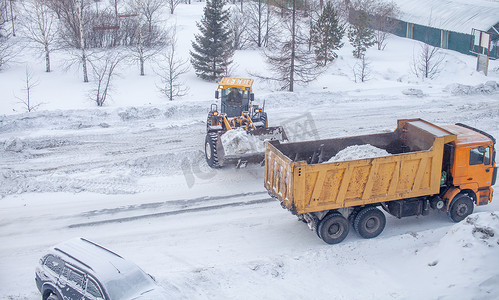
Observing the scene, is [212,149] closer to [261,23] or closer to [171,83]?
[171,83]

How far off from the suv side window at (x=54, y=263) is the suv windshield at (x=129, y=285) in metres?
1.12

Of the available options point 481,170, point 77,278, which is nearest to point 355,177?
point 481,170

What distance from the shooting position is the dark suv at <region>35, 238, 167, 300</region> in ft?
26.5

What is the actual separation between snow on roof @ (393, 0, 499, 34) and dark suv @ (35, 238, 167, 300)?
3650 cm

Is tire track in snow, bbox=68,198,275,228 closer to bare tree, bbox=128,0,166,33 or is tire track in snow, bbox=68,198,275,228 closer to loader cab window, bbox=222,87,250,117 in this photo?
loader cab window, bbox=222,87,250,117

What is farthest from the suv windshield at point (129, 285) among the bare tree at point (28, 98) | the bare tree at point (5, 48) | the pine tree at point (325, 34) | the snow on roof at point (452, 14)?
the snow on roof at point (452, 14)

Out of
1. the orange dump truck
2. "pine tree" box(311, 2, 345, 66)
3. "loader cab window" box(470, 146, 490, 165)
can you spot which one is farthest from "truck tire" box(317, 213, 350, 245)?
"pine tree" box(311, 2, 345, 66)

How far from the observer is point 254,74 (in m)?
31.4

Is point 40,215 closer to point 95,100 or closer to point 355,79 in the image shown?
point 95,100

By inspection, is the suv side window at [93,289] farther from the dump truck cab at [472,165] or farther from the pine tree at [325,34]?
the pine tree at [325,34]

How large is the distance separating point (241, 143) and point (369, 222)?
4884mm

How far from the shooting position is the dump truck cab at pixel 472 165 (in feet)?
38.6

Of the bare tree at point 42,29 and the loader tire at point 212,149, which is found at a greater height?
the bare tree at point 42,29

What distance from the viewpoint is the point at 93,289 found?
805cm
